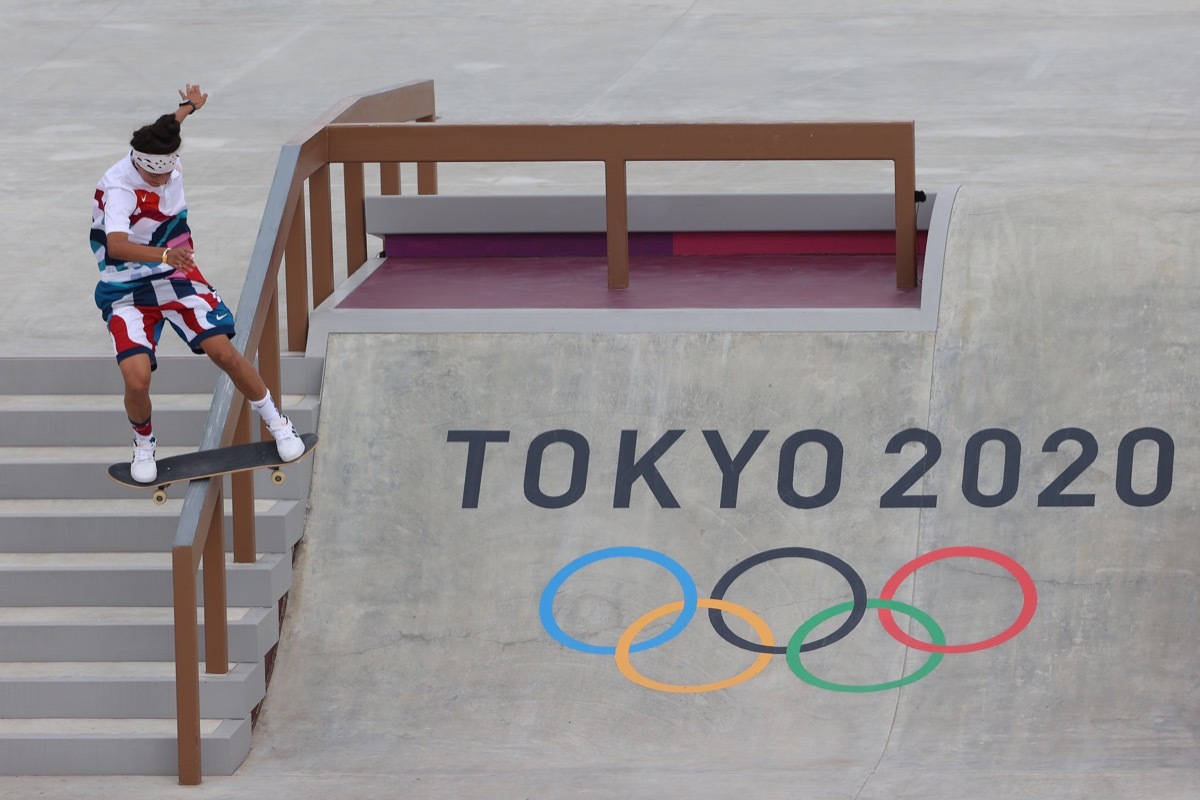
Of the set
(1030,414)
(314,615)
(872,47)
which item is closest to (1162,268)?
(1030,414)

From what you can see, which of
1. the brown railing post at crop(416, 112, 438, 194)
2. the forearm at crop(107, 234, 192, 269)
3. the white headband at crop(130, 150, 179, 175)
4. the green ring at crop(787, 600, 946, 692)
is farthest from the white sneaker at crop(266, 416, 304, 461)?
the brown railing post at crop(416, 112, 438, 194)

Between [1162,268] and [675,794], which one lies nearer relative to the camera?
[675,794]

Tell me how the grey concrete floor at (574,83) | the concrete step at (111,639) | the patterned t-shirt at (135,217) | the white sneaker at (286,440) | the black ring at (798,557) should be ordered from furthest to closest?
1. the grey concrete floor at (574,83)
2. the black ring at (798,557)
3. the concrete step at (111,639)
4. the white sneaker at (286,440)
5. the patterned t-shirt at (135,217)

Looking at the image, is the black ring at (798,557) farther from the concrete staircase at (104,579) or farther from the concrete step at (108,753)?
the concrete step at (108,753)

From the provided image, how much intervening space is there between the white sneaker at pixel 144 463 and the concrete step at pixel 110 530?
0.74 meters

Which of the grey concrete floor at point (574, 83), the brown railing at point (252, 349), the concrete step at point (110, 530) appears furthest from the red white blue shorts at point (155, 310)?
the grey concrete floor at point (574, 83)

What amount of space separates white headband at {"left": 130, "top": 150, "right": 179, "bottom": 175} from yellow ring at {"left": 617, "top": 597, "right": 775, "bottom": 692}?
9.50 feet

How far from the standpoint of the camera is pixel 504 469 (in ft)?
27.7

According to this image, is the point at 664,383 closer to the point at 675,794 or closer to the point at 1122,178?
the point at 675,794

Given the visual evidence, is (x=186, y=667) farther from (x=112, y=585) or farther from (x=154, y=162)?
(x=154, y=162)

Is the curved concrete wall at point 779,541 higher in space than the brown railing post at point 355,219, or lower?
lower

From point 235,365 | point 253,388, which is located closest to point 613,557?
point 253,388

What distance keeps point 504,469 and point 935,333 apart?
223 centimetres

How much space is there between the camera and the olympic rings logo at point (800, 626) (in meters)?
7.86
